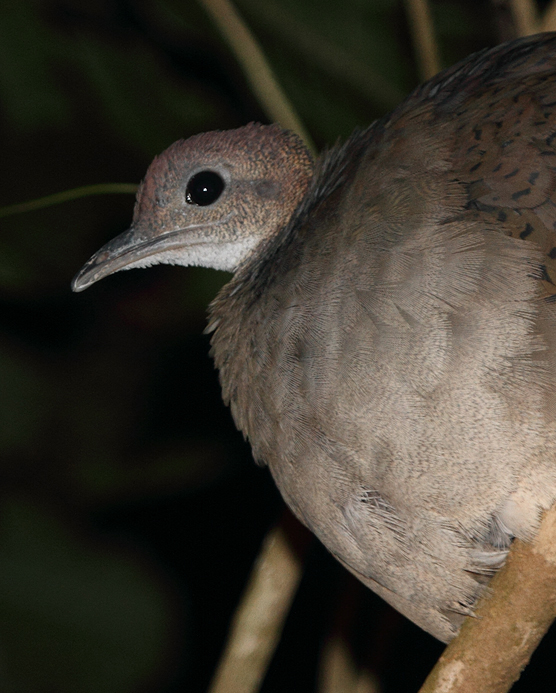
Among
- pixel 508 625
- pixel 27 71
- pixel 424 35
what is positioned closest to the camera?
pixel 508 625

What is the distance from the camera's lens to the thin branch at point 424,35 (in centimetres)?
164

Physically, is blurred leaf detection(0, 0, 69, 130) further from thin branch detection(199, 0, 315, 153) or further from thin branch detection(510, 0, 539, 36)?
thin branch detection(510, 0, 539, 36)

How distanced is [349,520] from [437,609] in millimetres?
214

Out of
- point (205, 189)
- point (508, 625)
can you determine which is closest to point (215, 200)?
point (205, 189)

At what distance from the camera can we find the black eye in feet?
4.70

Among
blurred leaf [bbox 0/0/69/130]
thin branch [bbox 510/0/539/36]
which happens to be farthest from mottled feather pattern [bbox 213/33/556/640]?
blurred leaf [bbox 0/0/69/130]

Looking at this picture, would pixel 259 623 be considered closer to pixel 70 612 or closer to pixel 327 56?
pixel 70 612

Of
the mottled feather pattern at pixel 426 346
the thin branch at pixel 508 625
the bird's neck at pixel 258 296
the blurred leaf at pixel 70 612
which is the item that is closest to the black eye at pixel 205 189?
the bird's neck at pixel 258 296

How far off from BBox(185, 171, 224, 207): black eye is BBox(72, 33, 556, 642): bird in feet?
0.62

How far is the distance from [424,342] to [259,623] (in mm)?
617

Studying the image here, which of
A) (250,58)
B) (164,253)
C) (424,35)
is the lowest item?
(164,253)

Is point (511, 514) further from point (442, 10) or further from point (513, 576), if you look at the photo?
point (442, 10)

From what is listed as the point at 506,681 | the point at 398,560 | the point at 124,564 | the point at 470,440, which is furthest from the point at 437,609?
the point at 124,564

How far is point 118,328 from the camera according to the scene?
7.50ft
